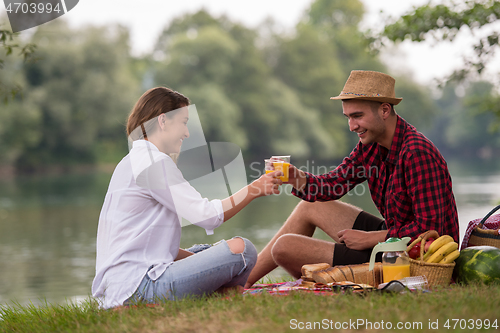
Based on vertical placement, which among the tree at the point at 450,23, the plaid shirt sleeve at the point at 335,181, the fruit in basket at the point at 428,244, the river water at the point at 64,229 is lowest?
the river water at the point at 64,229

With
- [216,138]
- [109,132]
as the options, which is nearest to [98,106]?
[109,132]

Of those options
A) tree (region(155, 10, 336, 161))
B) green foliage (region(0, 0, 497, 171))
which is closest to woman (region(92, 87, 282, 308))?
green foliage (region(0, 0, 497, 171))

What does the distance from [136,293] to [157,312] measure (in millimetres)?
234

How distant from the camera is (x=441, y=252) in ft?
11.0

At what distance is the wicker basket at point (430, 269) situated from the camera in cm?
336

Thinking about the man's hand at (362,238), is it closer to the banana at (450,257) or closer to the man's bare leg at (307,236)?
the man's bare leg at (307,236)

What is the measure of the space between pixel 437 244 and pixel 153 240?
72.1 inches

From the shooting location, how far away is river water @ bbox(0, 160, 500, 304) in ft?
34.5

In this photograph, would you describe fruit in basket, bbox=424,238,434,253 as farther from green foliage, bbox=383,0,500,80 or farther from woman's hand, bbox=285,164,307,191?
green foliage, bbox=383,0,500,80

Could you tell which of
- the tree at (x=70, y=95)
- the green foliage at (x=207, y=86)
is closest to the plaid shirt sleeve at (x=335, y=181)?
the green foliage at (x=207, y=86)

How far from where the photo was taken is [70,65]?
106 ft

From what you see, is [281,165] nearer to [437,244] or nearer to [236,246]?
[236,246]

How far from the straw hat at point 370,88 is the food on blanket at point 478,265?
119 cm

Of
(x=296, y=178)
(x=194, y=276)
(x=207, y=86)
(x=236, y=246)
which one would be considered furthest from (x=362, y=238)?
(x=207, y=86)
